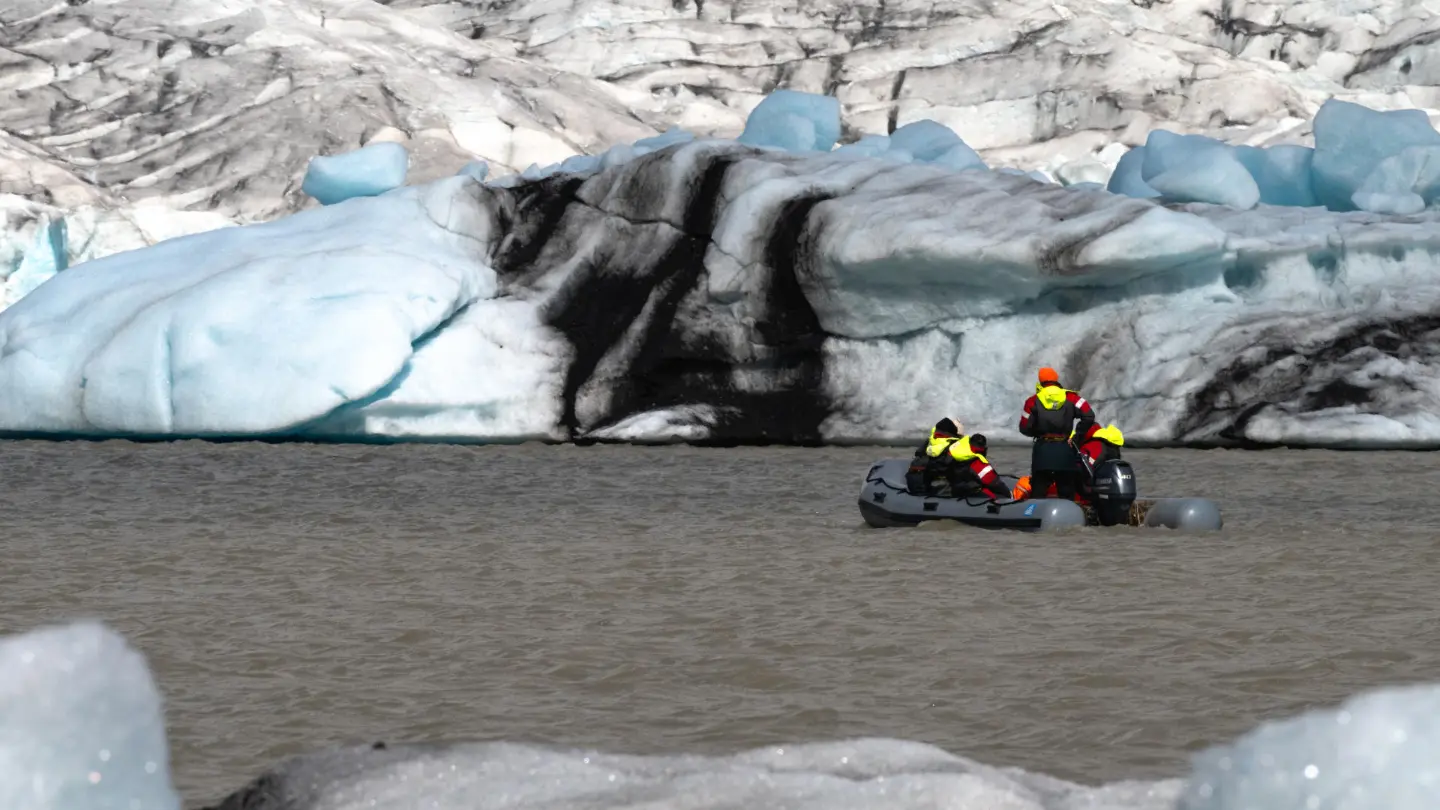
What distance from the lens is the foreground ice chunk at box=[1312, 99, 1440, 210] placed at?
21156mm

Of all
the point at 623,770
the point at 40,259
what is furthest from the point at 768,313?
the point at 623,770

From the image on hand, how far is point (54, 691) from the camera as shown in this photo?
3.12 m

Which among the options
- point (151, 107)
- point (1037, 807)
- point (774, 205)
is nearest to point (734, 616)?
point (1037, 807)

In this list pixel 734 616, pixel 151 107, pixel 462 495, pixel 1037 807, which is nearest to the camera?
pixel 1037 807

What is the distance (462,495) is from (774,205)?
690 cm

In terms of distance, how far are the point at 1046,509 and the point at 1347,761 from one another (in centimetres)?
877

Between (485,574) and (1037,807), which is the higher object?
(1037,807)

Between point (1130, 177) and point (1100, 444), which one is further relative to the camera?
point (1130, 177)

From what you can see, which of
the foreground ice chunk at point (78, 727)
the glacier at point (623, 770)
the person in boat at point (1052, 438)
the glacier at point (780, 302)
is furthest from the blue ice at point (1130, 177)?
the foreground ice chunk at point (78, 727)

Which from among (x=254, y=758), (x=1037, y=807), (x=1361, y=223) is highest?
(x=1037, y=807)

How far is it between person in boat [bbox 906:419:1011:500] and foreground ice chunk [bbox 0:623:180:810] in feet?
29.9

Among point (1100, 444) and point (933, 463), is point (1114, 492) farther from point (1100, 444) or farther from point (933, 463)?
point (933, 463)

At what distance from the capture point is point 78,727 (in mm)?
3086

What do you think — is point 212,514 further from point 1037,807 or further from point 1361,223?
point 1361,223
